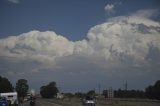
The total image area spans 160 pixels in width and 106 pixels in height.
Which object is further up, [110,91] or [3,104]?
[110,91]

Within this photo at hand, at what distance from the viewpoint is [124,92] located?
7436 inches

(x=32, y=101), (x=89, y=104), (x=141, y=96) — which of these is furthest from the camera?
(x=141, y=96)

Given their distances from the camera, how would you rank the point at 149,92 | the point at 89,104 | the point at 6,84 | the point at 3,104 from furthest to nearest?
the point at 149,92
the point at 6,84
the point at 89,104
the point at 3,104

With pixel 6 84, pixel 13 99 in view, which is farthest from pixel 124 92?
pixel 13 99

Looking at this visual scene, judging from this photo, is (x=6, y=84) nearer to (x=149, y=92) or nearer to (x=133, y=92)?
(x=149, y=92)

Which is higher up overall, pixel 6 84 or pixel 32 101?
pixel 6 84

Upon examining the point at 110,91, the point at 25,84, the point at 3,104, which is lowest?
the point at 3,104

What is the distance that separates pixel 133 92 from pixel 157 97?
179 feet

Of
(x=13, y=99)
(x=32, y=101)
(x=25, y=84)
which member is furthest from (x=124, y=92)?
(x=32, y=101)

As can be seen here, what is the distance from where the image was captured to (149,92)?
139250 millimetres

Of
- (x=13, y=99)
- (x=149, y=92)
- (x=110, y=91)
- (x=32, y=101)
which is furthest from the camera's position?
(x=149, y=92)

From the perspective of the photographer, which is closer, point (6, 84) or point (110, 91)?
point (110, 91)

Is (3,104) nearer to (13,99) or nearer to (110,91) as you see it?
(13,99)

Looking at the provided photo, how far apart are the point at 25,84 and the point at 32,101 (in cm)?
14234
